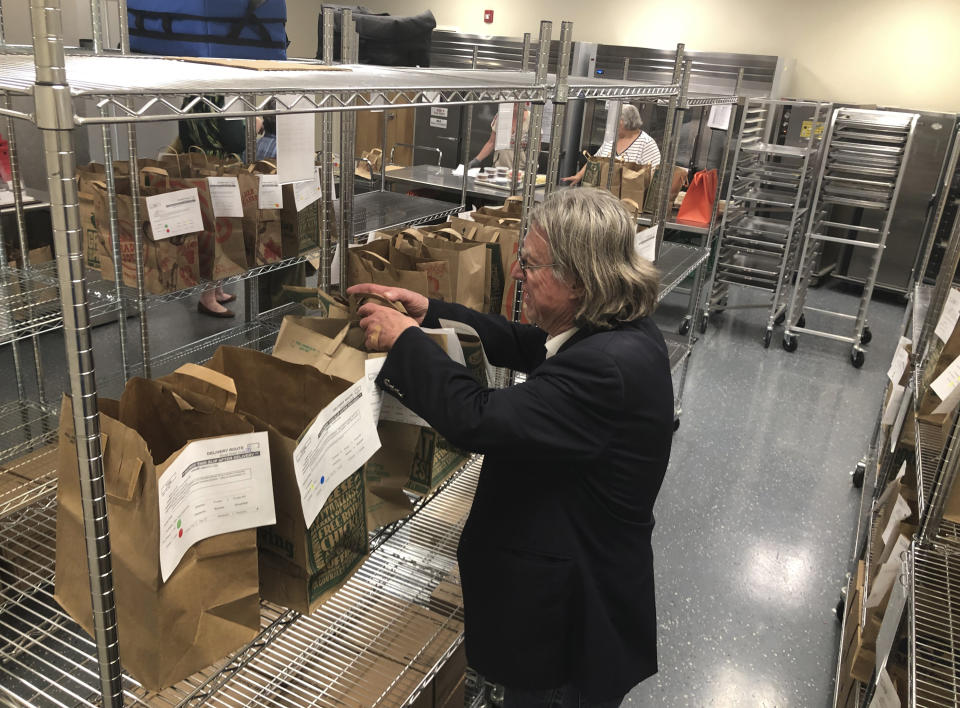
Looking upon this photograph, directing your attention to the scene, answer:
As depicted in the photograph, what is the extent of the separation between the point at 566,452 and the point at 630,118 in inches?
184

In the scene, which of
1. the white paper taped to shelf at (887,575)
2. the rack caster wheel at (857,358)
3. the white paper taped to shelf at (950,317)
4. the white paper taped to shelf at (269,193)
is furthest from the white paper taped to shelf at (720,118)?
the white paper taped to shelf at (887,575)

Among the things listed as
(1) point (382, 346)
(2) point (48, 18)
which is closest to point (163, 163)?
(1) point (382, 346)

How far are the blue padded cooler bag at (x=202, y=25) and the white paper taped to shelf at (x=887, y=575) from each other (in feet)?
7.79

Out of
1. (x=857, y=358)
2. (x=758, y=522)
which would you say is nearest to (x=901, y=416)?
(x=758, y=522)

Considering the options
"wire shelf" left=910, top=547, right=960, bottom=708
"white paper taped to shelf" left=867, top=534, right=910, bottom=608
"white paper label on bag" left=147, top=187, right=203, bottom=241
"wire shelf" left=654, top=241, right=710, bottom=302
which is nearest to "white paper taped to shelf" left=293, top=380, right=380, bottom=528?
"wire shelf" left=910, top=547, right=960, bottom=708

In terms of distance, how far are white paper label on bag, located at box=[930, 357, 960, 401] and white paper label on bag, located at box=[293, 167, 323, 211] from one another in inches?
80.3

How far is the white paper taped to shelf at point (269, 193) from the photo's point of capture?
2.64m

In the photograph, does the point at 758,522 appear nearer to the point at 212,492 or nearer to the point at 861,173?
the point at 212,492

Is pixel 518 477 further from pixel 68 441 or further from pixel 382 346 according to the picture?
pixel 68 441

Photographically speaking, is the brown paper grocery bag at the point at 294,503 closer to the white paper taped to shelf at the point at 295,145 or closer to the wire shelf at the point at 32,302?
the white paper taped to shelf at the point at 295,145

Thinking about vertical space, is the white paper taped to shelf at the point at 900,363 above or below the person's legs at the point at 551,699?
above

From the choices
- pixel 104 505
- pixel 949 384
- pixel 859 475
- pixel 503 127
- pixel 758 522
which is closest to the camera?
pixel 104 505

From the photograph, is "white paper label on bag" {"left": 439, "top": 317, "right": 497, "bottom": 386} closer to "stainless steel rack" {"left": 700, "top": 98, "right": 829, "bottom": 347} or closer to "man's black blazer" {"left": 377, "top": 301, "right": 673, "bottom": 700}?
"man's black blazer" {"left": 377, "top": 301, "right": 673, "bottom": 700}

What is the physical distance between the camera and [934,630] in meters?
1.58
